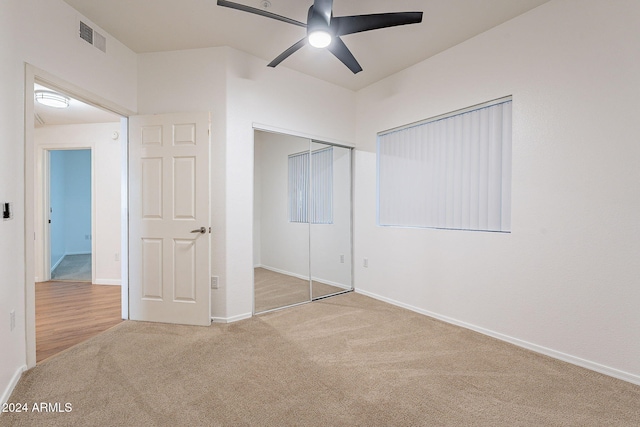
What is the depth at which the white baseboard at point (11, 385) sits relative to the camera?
1791 millimetres

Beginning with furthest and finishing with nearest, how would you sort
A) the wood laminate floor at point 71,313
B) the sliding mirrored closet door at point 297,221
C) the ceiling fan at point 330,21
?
the sliding mirrored closet door at point 297,221
the wood laminate floor at point 71,313
the ceiling fan at point 330,21

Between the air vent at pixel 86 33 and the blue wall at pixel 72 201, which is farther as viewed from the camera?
the blue wall at pixel 72 201

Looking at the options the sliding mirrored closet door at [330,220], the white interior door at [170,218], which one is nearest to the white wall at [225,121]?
the white interior door at [170,218]

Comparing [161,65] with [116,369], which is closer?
[116,369]

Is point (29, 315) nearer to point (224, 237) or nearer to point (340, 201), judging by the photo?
point (224, 237)

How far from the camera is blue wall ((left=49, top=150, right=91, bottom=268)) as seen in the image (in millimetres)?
6773

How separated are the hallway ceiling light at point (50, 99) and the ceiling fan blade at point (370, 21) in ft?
11.9

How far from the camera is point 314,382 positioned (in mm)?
2045

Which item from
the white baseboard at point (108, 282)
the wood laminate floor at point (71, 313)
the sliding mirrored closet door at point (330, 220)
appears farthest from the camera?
the white baseboard at point (108, 282)

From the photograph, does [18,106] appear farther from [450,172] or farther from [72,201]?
[72,201]

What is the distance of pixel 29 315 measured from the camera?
7.10 ft

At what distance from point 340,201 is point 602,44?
→ 9.67 ft

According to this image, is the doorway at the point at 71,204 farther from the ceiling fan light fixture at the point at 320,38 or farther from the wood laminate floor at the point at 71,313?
the ceiling fan light fixture at the point at 320,38

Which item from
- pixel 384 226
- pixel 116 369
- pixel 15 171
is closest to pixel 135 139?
A: pixel 15 171
